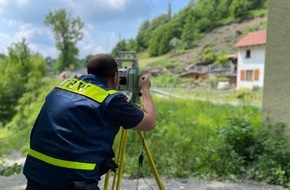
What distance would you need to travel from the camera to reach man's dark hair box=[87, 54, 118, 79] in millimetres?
1860

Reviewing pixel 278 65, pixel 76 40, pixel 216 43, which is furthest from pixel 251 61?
pixel 278 65

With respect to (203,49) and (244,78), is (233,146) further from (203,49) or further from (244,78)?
(203,49)

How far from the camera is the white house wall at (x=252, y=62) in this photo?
3219cm

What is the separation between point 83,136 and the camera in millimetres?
1663

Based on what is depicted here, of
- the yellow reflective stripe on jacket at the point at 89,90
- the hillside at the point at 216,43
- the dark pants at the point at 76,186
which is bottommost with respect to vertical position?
the dark pants at the point at 76,186

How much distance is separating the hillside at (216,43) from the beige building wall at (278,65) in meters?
47.0

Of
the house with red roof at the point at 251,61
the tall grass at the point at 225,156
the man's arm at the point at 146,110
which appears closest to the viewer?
the man's arm at the point at 146,110

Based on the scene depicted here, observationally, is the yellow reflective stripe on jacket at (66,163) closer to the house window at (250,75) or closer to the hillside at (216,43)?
the house window at (250,75)

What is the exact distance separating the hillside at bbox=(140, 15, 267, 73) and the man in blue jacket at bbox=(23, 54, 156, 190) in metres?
50.4

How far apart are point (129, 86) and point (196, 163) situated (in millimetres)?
3024

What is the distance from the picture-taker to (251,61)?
1350 inches

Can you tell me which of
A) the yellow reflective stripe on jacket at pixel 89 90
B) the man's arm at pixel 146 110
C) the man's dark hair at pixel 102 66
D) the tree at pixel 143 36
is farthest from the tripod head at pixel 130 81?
the tree at pixel 143 36

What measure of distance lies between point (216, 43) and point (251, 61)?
29833mm

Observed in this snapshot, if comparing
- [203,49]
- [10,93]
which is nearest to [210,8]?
[203,49]
